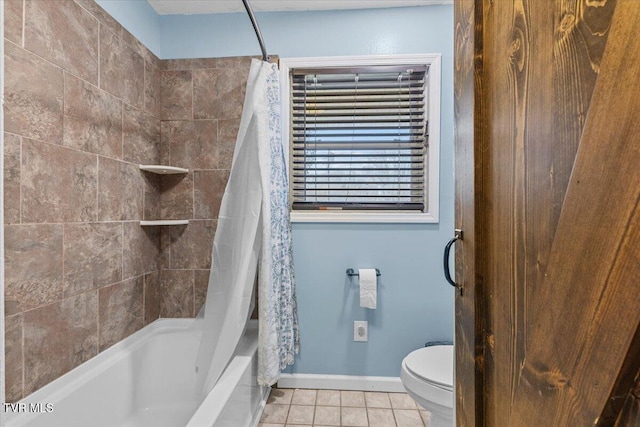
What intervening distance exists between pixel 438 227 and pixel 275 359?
120 centimetres

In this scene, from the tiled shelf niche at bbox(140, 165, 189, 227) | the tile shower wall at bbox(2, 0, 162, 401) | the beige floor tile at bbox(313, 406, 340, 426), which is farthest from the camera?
the tiled shelf niche at bbox(140, 165, 189, 227)

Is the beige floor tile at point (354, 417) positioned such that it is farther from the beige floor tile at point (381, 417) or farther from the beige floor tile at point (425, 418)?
the beige floor tile at point (425, 418)

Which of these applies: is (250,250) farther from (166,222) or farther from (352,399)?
(352,399)

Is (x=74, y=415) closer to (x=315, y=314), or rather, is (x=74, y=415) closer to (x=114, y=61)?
(x=315, y=314)

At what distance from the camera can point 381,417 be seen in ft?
5.11

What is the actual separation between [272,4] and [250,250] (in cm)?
149

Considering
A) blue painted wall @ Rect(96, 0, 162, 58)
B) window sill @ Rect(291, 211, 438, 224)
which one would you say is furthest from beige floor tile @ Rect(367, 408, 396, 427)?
blue painted wall @ Rect(96, 0, 162, 58)

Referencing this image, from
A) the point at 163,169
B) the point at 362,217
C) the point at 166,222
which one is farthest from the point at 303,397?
the point at 163,169

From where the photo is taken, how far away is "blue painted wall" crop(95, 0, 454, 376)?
1769 millimetres

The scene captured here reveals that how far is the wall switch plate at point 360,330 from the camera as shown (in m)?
1.79

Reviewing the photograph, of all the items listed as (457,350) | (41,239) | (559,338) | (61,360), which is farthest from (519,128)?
(61,360)

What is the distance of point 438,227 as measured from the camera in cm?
177

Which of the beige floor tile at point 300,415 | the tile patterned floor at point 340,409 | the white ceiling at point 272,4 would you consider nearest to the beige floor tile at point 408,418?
the tile patterned floor at point 340,409

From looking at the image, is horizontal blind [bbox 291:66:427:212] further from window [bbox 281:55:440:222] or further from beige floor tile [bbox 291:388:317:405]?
beige floor tile [bbox 291:388:317:405]
